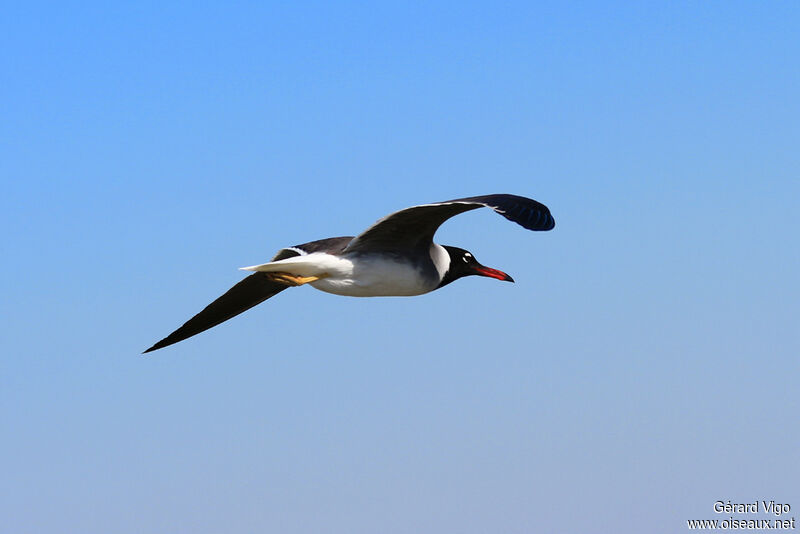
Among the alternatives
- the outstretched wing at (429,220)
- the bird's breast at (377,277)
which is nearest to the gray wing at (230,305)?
the bird's breast at (377,277)

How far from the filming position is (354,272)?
12.1 m

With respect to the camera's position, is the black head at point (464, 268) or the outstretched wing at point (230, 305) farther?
the outstretched wing at point (230, 305)

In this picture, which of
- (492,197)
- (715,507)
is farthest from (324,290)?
(715,507)

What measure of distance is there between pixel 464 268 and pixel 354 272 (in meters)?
2.25

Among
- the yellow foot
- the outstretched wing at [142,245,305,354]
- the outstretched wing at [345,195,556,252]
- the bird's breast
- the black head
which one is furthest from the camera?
the outstretched wing at [142,245,305,354]

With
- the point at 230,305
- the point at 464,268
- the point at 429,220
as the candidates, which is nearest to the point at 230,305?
the point at 230,305

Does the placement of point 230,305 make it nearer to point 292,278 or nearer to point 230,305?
point 230,305

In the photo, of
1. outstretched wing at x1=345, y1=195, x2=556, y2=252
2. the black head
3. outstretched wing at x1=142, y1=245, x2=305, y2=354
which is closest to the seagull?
outstretched wing at x1=345, y1=195, x2=556, y2=252

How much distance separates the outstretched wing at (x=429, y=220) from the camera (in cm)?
1029

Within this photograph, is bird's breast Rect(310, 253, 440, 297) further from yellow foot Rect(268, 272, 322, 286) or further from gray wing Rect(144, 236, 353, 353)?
gray wing Rect(144, 236, 353, 353)

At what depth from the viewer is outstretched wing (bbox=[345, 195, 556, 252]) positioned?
33.8 ft

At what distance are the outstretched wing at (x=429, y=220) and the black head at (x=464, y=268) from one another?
1314 millimetres

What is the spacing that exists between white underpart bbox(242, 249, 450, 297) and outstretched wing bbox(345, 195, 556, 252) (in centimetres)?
17

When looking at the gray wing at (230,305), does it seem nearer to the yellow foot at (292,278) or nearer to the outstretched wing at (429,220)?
the yellow foot at (292,278)
